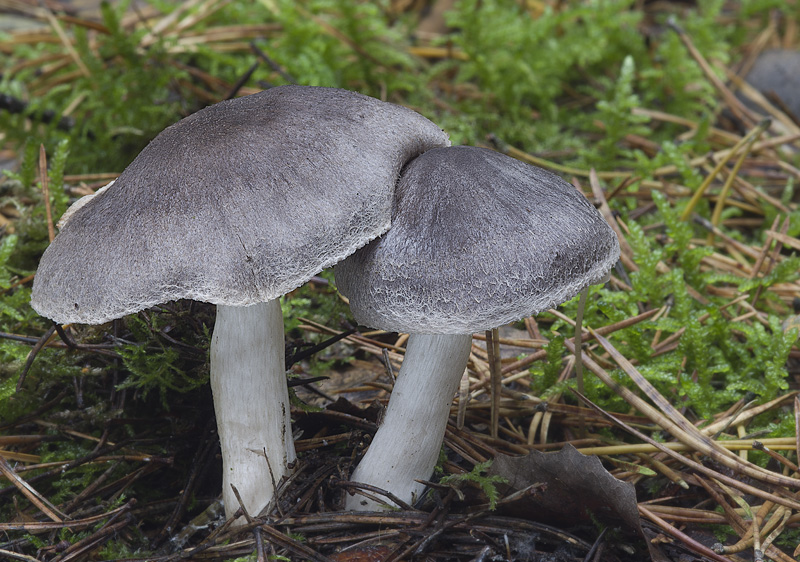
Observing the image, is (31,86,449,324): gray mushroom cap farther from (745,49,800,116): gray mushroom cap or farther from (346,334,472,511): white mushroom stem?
(745,49,800,116): gray mushroom cap

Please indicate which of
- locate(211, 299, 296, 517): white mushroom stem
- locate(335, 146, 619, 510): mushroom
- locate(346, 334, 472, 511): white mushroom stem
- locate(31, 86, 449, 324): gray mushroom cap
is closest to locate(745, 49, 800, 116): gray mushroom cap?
locate(335, 146, 619, 510): mushroom

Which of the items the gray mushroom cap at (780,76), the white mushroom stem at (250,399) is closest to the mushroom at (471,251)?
the white mushroom stem at (250,399)

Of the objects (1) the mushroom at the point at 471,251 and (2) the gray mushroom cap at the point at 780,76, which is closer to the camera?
(1) the mushroom at the point at 471,251

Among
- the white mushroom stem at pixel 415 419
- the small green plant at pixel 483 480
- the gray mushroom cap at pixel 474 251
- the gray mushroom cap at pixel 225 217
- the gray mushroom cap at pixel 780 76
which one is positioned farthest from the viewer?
the gray mushroom cap at pixel 780 76

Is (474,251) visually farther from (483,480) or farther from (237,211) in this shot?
(483,480)

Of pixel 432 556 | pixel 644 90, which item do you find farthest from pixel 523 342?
pixel 644 90

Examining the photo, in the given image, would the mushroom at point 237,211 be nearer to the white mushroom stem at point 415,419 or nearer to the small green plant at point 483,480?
the white mushroom stem at point 415,419

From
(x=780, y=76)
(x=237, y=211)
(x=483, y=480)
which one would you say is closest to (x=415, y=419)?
(x=483, y=480)
